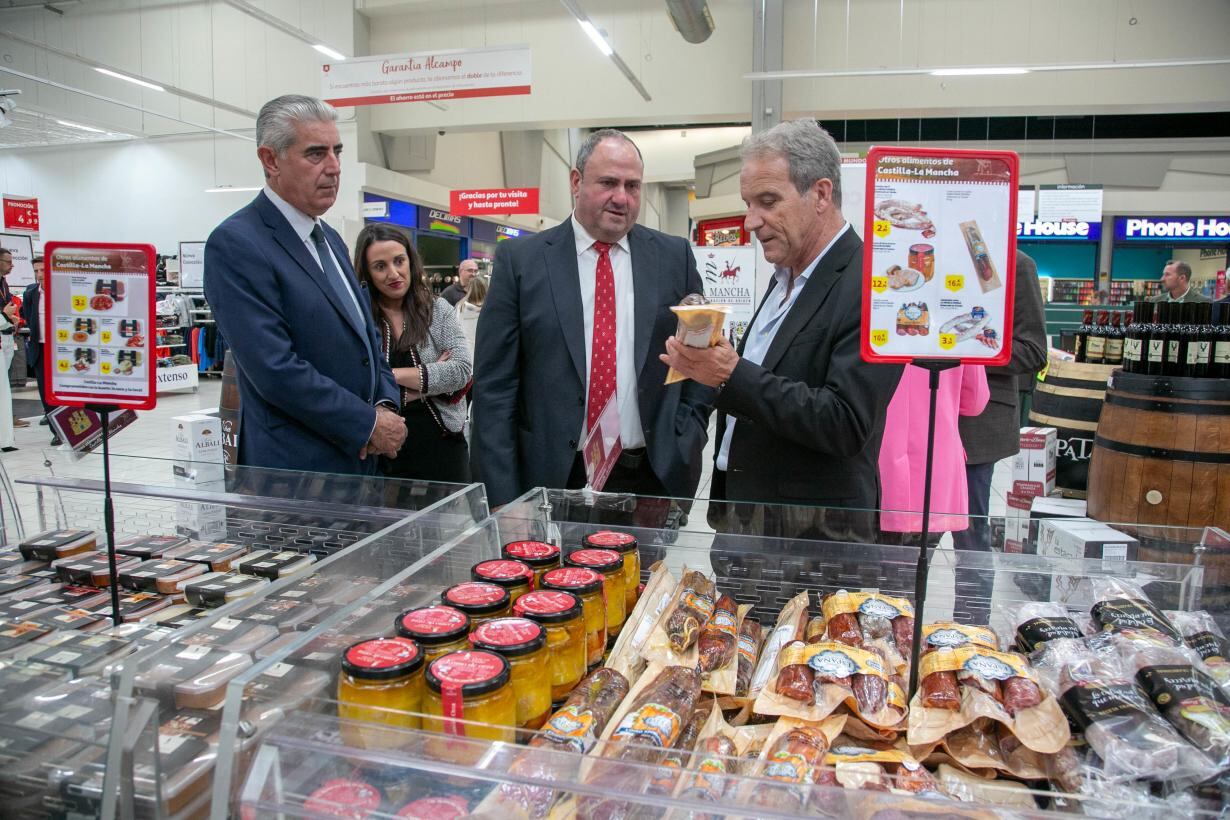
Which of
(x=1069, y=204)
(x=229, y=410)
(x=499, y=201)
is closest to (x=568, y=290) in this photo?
(x=229, y=410)

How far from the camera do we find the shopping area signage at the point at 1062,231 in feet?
59.9

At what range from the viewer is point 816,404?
1.75m

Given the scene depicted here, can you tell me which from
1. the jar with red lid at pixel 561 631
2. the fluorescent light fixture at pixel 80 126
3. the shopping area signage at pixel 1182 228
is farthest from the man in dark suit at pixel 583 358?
the shopping area signage at pixel 1182 228

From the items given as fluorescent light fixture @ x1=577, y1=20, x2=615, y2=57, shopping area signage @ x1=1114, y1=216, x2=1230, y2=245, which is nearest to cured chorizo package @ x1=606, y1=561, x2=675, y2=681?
fluorescent light fixture @ x1=577, y1=20, x2=615, y2=57

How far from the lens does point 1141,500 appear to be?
105 inches

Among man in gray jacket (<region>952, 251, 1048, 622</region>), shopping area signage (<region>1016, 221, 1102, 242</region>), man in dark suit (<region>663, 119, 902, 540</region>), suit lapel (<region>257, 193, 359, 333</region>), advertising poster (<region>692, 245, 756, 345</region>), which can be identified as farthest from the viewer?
shopping area signage (<region>1016, 221, 1102, 242</region>)

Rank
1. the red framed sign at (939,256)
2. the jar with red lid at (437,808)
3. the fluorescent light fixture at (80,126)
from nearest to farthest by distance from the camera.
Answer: the jar with red lid at (437,808), the red framed sign at (939,256), the fluorescent light fixture at (80,126)

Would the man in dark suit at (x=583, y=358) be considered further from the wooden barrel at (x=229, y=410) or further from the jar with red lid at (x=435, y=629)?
the wooden barrel at (x=229, y=410)

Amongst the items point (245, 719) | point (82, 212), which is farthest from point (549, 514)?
point (82, 212)

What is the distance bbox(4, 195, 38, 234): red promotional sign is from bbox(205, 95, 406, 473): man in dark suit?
15718 millimetres

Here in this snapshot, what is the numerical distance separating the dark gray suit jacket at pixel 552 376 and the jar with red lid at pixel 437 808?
1384 millimetres

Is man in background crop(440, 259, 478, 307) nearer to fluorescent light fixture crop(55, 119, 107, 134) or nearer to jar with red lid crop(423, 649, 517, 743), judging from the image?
jar with red lid crop(423, 649, 517, 743)

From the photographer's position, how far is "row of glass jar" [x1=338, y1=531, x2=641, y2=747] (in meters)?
1.00

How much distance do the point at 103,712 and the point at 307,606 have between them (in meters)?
0.31
